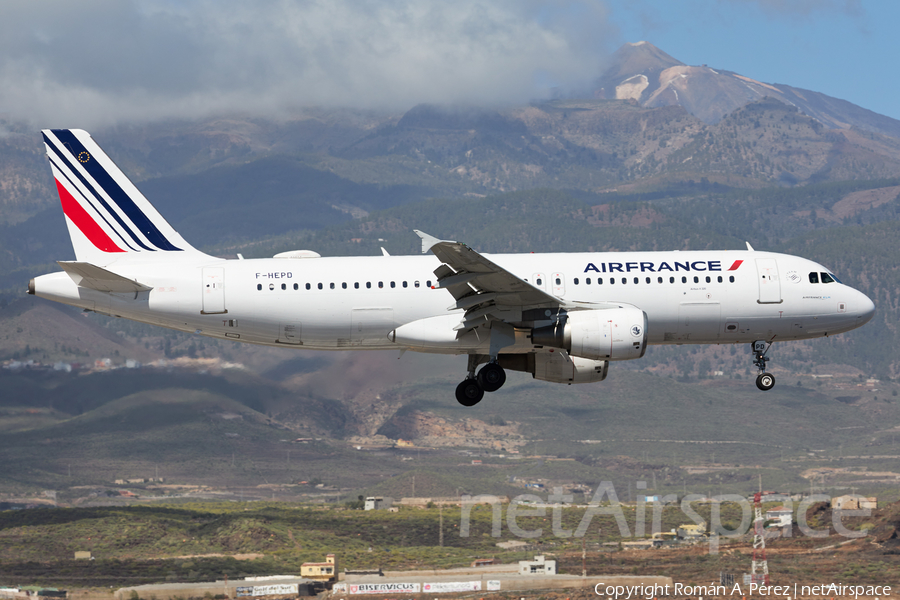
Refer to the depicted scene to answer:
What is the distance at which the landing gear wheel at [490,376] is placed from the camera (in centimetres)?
4881

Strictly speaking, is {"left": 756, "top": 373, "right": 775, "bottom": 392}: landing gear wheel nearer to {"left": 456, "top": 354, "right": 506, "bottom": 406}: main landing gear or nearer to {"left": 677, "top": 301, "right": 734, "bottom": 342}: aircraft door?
{"left": 677, "top": 301, "right": 734, "bottom": 342}: aircraft door

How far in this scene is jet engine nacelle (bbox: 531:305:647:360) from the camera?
46.2 metres

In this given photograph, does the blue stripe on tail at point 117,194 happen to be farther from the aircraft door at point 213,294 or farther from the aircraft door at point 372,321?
the aircraft door at point 372,321

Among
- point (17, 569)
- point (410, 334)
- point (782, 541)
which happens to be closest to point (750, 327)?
point (410, 334)

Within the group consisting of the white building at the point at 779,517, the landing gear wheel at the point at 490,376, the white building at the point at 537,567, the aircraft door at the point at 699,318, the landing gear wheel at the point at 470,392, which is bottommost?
the white building at the point at 537,567

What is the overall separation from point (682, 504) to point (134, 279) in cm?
16134

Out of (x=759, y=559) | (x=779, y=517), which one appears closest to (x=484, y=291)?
(x=759, y=559)

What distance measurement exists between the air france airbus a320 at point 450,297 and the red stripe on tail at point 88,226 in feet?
0.19

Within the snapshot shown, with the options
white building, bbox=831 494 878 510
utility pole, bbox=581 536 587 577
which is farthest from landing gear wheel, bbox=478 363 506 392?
white building, bbox=831 494 878 510

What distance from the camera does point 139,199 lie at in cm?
5188

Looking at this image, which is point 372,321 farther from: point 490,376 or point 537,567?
point 537,567

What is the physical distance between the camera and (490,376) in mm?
48875

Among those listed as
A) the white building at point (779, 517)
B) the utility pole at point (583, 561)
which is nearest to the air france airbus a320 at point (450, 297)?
the utility pole at point (583, 561)

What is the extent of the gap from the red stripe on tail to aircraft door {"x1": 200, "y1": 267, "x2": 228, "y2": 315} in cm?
514
